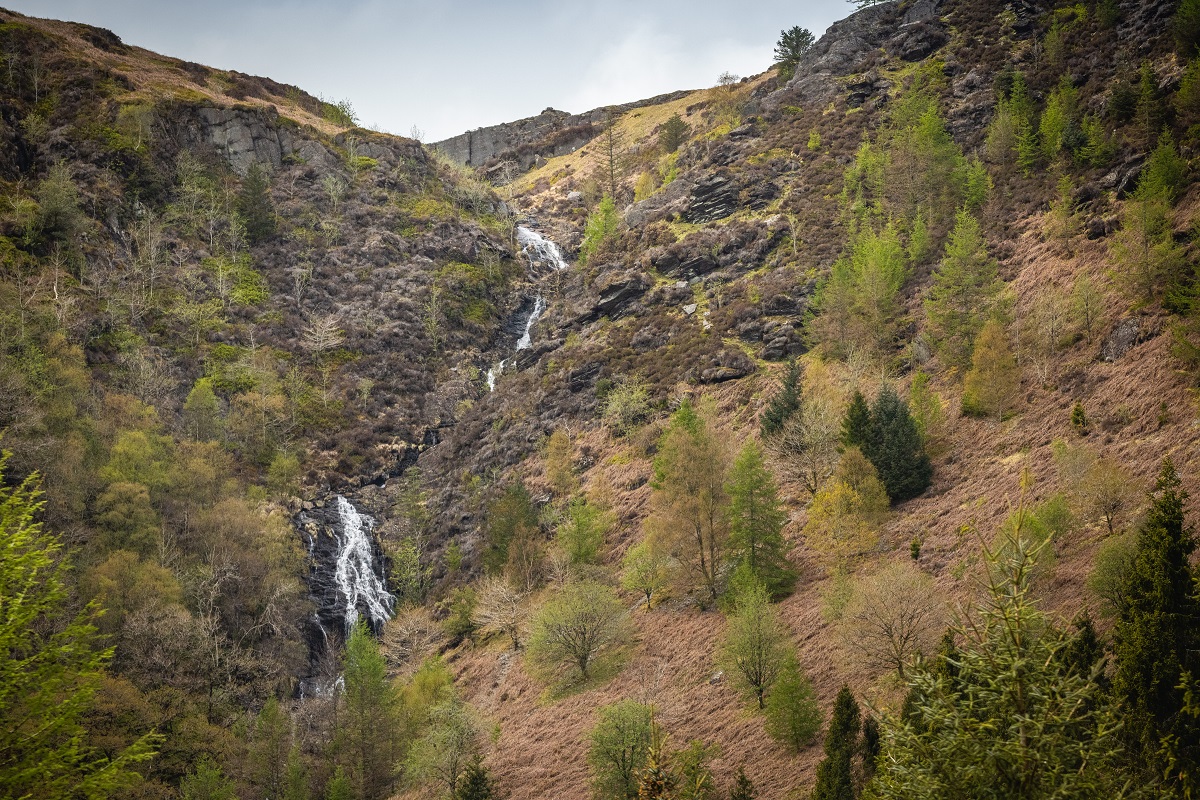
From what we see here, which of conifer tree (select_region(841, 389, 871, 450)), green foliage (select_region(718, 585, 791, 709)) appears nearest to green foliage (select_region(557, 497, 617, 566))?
green foliage (select_region(718, 585, 791, 709))

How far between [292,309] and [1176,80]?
90390 millimetres

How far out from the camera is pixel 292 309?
295ft

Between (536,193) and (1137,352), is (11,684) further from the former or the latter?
(536,193)

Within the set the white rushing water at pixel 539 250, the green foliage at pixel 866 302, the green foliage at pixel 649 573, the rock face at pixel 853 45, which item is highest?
the rock face at pixel 853 45

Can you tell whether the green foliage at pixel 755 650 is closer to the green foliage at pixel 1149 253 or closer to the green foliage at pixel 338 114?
the green foliage at pixel 1149 253

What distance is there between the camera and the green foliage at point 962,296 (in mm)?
45031

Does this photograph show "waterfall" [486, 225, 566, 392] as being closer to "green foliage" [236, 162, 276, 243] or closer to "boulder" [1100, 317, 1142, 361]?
"green foliage" [236, 162, 276, 243]

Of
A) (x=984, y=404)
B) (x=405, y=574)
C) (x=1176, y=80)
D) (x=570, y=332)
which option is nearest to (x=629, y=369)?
(x=570, y=332)

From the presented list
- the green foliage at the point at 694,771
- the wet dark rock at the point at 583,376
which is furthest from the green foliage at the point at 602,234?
the green foliage at the point at 694,771

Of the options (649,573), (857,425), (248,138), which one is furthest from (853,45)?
(248,138)

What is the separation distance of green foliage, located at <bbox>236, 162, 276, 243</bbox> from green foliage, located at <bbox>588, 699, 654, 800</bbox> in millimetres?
92838

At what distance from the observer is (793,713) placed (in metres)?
26.0

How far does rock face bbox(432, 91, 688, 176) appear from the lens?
170750mm

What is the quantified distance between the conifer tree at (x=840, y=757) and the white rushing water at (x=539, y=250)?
323 ft
